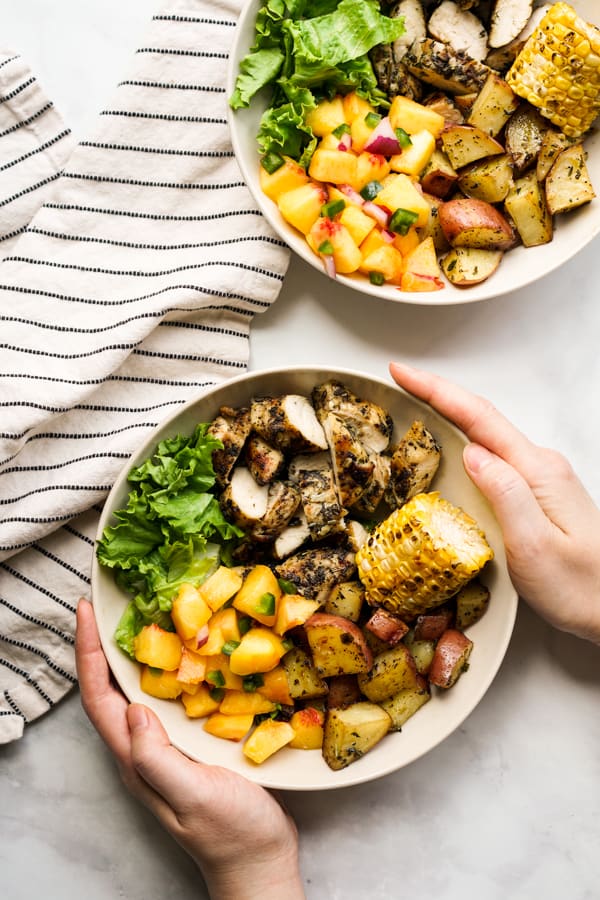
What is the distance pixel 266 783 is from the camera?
200 centimetres

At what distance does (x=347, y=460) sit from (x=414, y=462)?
188 millimetres

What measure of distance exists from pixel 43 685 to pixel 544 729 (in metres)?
1.52

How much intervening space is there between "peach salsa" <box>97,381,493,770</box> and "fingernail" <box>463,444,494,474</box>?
12 cm

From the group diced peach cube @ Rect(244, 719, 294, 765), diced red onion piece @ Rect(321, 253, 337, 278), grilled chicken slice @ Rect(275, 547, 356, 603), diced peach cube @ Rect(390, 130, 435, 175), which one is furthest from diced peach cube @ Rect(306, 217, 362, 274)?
diced peach cube @ Rect(244, 719, 294, 765)

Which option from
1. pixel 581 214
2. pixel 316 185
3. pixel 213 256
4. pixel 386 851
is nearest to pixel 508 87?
pixel 581 214

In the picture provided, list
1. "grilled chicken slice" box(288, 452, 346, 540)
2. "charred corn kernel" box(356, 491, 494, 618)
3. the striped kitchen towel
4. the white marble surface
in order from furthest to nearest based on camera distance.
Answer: the white marble surface → the striped kitchen towel → "grilled chicken slice" box(288, 452, 346, 540) → "charred corn kernel" box(356, 491, 494, 618)

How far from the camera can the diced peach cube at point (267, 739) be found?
2.01m

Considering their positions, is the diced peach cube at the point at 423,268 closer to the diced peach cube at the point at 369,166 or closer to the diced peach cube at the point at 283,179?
the diced peach cube at the point at 369,166

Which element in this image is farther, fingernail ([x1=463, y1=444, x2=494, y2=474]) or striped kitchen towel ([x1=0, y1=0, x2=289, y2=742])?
striped kitchen towel ([x1=0, y1=0, x2=289, y2=742])

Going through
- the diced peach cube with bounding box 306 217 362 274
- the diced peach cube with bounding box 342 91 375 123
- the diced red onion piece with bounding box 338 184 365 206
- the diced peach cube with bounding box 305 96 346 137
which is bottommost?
the diced peach cube with bounding box 306 217 362 274

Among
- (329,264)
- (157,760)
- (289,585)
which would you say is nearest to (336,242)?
(329,264)

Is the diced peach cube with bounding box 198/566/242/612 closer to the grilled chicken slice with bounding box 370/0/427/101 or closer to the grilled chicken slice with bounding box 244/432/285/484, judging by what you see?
the grilled chicken slice with bounding box 244/432/285/484

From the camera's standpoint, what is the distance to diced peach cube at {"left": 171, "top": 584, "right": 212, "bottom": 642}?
1.99 m

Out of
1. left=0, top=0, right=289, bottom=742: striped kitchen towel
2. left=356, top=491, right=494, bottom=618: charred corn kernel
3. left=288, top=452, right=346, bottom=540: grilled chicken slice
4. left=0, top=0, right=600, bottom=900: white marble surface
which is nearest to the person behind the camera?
left=356, top=491, right=494, bottom=618: charred corn kernel
